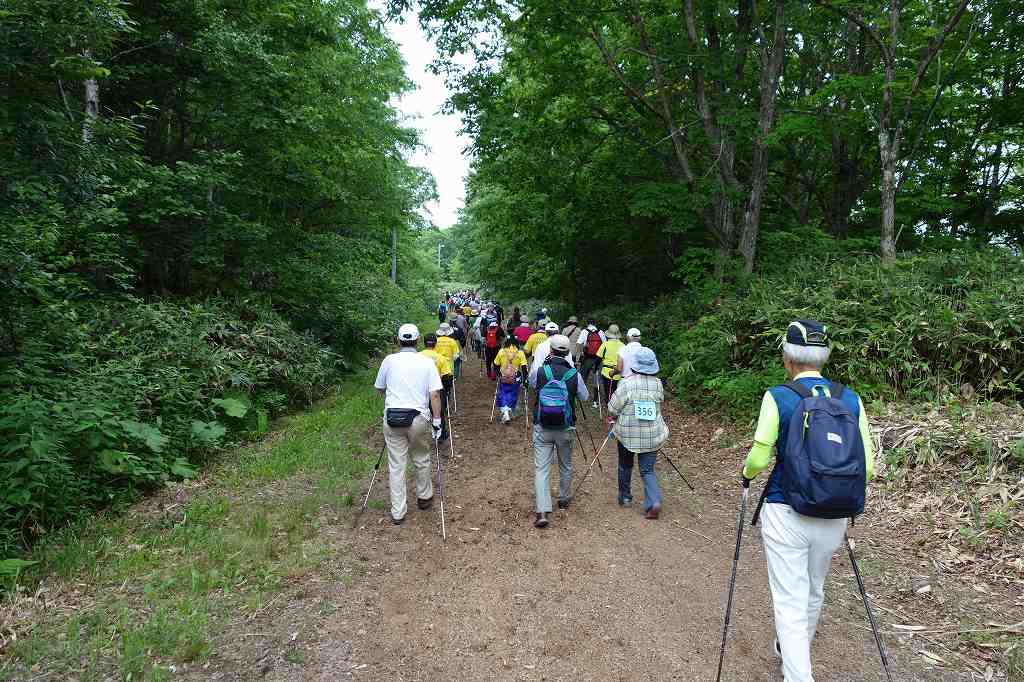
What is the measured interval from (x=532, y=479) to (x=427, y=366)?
261 cm

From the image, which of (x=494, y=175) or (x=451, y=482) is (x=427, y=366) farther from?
(x=494, y=175)

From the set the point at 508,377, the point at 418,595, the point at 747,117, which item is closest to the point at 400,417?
the point at 418,595

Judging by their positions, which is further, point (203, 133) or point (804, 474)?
point (203, 133)

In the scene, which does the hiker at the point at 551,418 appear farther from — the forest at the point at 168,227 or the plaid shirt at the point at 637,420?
the forest at the point at 168,227

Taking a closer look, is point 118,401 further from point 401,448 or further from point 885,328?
point 885,328

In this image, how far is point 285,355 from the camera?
1138cm

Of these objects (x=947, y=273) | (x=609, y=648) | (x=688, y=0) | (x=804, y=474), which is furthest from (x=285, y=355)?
(x=947, y=273)

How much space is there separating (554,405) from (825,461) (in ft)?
10.7

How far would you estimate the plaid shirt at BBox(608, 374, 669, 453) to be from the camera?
588 centimetres

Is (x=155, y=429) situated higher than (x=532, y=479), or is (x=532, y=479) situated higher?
(x=155, y=429)

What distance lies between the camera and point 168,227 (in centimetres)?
986

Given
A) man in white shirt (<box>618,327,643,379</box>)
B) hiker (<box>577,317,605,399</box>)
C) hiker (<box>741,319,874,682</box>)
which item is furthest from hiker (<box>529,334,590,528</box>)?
hiker (<box>577,317,605,399</box>)

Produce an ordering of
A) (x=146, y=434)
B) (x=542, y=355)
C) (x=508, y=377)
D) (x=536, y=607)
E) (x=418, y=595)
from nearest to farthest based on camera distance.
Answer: (x=536, y=607)
(x=418, y=595)
(x=146, y=434)
(x=542, y=355)
(x=508, y=377)

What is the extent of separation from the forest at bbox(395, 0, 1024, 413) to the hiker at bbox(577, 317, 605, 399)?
1.93 metres
